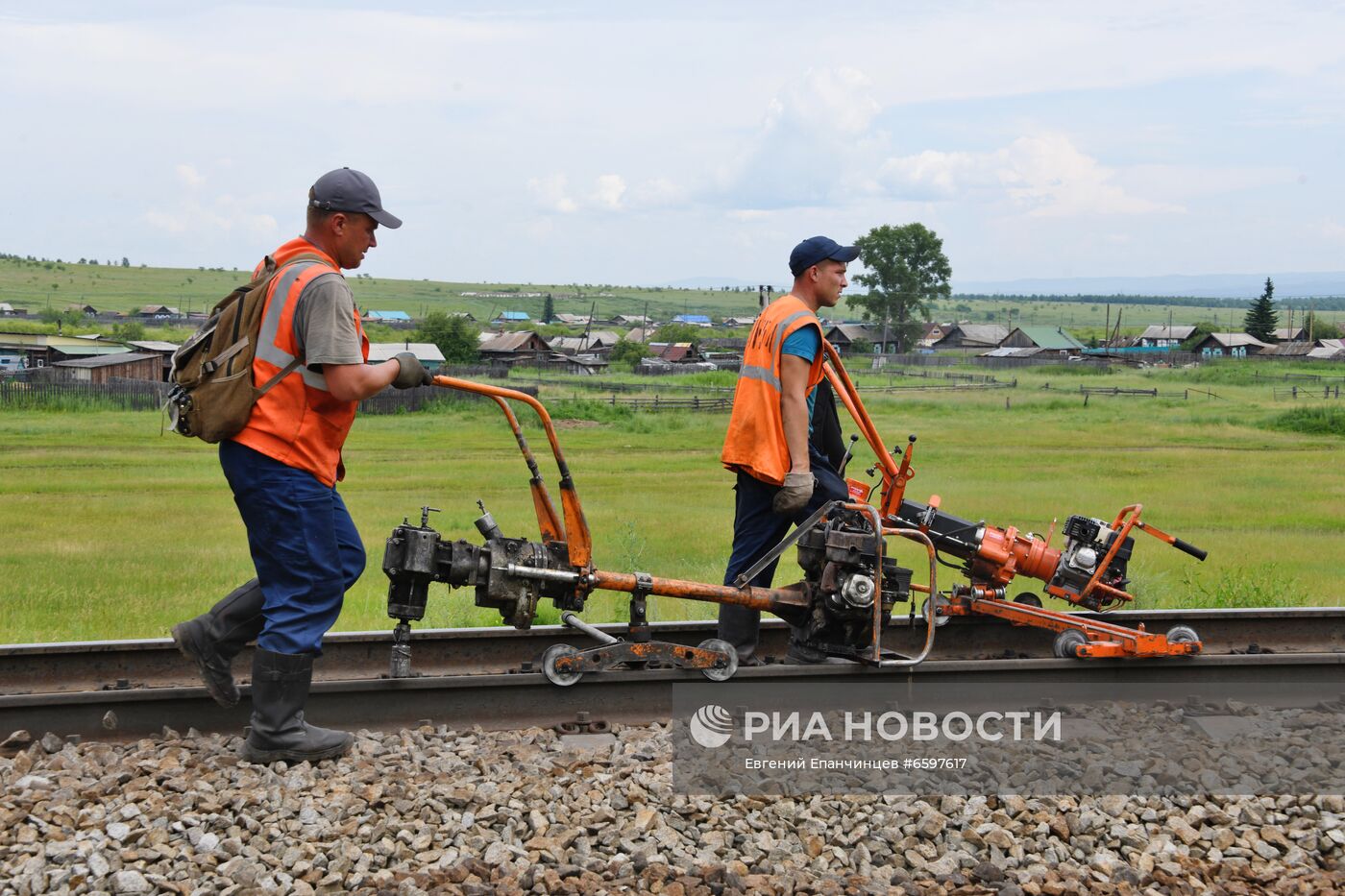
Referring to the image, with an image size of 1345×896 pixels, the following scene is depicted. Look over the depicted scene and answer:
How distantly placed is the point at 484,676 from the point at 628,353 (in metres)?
72.0

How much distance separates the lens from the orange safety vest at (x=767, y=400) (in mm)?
6277

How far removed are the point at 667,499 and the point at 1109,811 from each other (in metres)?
14.3

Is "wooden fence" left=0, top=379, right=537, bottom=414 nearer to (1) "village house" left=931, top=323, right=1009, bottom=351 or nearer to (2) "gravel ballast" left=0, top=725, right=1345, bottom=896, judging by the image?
(2) "gravel ballast" left=0, top=725, right=1345, bottom=896

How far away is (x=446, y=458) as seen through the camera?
25.5m

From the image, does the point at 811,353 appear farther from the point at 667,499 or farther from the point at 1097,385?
the point at 1097,385

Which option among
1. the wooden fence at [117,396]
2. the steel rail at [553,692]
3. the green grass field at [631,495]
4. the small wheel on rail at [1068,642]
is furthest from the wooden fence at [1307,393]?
the small wheel on rail at [1068,642]

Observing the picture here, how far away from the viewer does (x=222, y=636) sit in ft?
18.0

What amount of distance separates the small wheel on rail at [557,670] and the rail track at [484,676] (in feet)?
0.24

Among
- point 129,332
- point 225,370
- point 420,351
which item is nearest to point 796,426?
point 225,370

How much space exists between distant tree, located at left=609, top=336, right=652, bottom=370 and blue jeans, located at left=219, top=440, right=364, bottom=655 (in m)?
68.7

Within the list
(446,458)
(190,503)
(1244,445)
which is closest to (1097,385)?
(1244,445)

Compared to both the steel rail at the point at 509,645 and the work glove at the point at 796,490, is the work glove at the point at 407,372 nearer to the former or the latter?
the steel rail at the point at 509,645

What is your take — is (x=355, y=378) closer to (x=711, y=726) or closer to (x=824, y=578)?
(x=711, y=726)

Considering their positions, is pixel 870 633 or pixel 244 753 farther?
pixel 870 633
